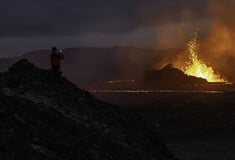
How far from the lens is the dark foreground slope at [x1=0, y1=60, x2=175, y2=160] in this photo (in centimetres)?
1966

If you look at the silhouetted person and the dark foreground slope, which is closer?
the dark foreground slope

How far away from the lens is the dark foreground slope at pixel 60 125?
19656 millimetres

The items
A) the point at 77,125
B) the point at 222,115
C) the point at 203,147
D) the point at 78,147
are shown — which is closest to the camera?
the point at 78,147

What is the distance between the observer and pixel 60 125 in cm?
2353

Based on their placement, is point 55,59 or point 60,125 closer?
point 60,125

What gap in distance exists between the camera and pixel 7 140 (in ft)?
59.4

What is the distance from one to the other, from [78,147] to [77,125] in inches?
125

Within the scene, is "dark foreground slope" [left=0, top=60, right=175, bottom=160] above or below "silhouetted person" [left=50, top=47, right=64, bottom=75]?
below

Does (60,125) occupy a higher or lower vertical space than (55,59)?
lower

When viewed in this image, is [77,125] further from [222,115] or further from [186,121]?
[222,115]

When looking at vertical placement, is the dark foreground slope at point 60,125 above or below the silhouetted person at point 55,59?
below

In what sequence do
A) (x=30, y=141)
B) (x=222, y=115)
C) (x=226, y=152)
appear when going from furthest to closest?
(x=222, y=115), (x=226, y=152), (x=30, y=141)

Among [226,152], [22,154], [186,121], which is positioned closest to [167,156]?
[22,154]

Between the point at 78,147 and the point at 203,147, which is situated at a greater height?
the point at 78,147
